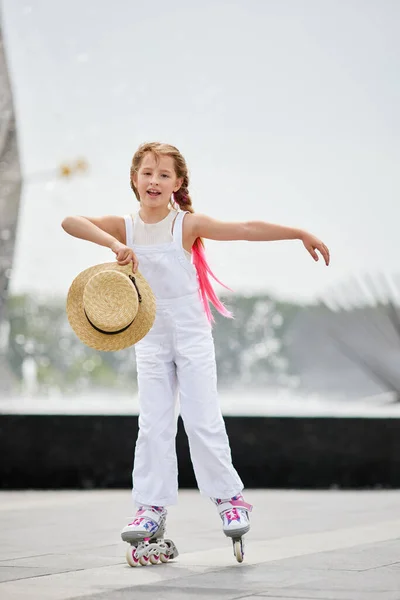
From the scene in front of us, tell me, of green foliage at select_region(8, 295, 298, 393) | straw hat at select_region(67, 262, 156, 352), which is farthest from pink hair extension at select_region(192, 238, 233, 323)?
green foliage at select_region(8, 295, 298, 393)

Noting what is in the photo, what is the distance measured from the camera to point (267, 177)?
25.6ft

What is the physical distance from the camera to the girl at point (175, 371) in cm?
376

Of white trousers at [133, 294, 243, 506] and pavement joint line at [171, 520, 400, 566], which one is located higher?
white trousers at [133, 294, 243, 506]

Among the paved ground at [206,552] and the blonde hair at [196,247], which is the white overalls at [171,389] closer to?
the blonde hair at [196,247]

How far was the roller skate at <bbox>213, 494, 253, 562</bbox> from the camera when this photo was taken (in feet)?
12.1

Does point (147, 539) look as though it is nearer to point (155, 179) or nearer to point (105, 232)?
point (105, 232)

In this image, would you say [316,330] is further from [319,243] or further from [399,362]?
[319,243]

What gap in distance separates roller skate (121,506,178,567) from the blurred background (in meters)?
3.79

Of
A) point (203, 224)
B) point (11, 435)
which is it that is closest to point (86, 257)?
point (11, 435)

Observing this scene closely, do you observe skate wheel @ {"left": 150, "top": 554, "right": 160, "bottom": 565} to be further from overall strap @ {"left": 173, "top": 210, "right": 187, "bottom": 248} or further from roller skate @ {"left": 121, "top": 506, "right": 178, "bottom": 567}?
overall strap @ {"left": 173, "top": 210, "right": 187, "bottom": 248}

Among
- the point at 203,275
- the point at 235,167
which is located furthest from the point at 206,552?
the point at 235,167

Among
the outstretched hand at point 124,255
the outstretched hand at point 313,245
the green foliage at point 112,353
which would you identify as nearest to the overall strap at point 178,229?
the outstretched hand at point 124,255

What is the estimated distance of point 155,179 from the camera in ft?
A: 12.6

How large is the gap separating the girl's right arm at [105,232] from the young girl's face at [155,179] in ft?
0.40
